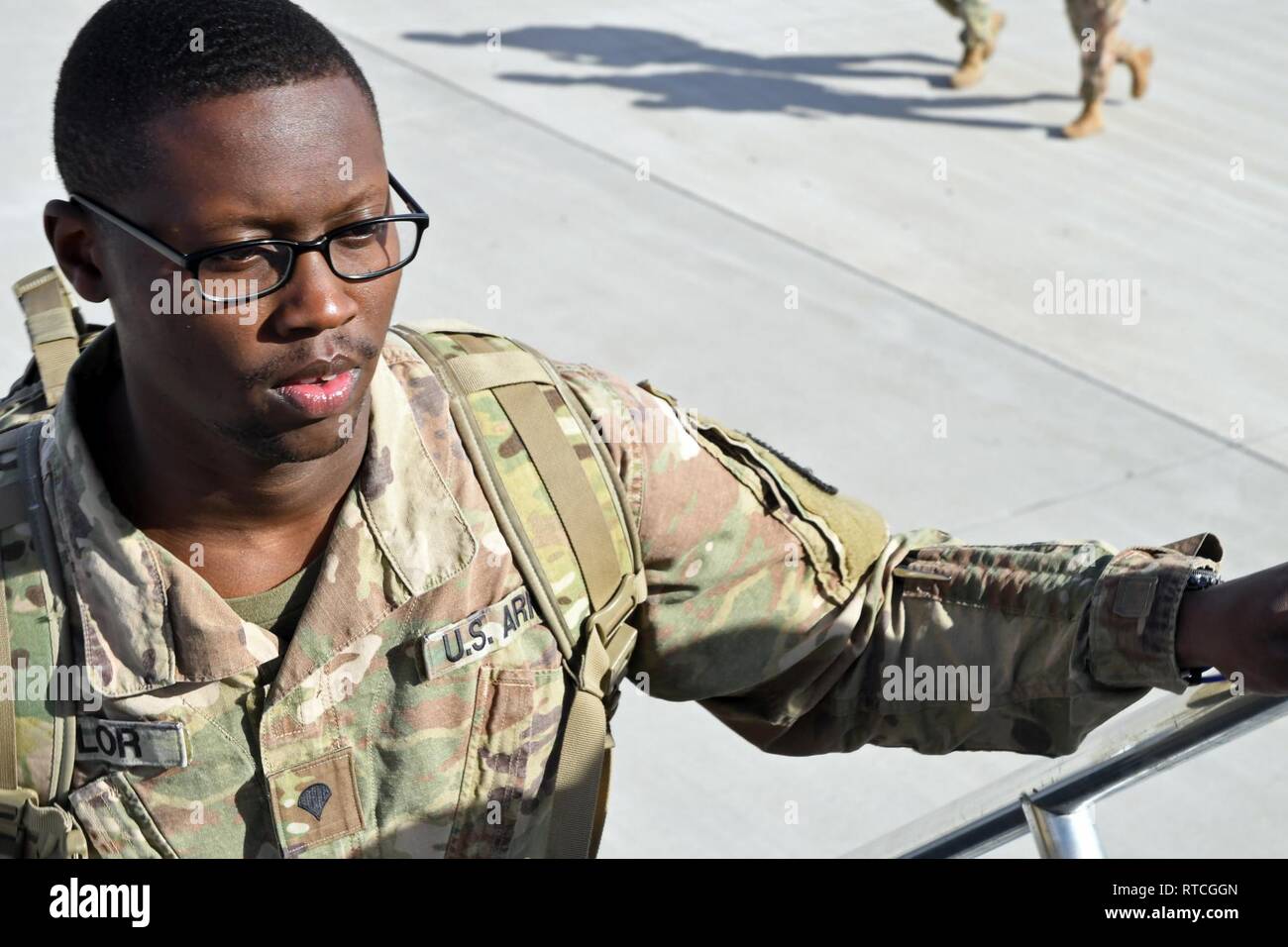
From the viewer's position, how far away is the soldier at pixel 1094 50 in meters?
6.28

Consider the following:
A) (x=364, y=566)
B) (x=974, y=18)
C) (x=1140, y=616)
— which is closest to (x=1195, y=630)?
(x=1140, y=616)

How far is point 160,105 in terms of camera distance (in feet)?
4.17

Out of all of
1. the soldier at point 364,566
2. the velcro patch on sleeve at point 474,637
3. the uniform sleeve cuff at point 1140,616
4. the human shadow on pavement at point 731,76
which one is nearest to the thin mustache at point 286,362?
the soldier at point 364,566

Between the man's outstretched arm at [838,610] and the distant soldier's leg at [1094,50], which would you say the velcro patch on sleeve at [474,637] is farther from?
the distant soldier's leg at [1094,50]

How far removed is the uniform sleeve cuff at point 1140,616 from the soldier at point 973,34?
579 cm

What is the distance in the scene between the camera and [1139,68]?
6.65 meters

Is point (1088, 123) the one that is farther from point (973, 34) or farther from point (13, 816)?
point (13, 816)

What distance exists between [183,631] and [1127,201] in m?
5.07

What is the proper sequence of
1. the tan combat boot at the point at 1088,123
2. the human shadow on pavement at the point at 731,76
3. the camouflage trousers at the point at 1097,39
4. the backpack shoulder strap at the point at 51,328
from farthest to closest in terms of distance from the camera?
the human shadow on pavement at the point at 731,76, the tan combat boot at the point at 1088,123, the camouflage trousers at the point at 1097,39, the backpack shoulder strap at the point at 51,328

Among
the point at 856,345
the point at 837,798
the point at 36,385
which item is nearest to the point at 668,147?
the point at 856,345

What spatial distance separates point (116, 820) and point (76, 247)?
493 millimetres

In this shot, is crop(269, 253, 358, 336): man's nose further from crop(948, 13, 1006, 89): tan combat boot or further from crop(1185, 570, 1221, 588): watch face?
crop(948, 13, 1006, 89): tan combat boot

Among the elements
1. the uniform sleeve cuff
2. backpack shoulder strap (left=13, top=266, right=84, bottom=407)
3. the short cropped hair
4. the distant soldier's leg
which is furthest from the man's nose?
the distant soldier's leg
